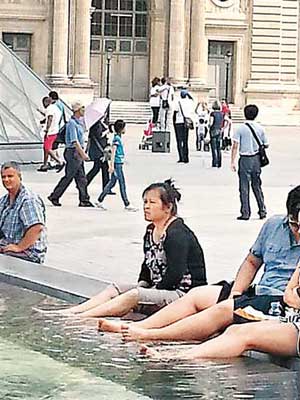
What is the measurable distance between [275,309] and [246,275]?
574 millimetres

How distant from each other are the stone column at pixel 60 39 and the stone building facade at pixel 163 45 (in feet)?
0.14

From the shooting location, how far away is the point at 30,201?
10.6 metres

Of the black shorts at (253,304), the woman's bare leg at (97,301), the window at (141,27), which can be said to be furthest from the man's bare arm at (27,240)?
the window at (141,27)

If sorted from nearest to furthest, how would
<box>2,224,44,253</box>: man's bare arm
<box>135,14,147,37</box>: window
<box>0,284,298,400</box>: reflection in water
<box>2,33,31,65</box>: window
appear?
<box>0,284,298,400</box>: reflection in water, <box>2,224,44,253</box>: man's bare arm, <box>2,33,31,65</box>: window, <box>135,14,147,37</box>: window

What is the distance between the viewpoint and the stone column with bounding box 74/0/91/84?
53406 mm

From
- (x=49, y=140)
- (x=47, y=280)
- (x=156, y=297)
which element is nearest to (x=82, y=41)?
(x=49, y=140)

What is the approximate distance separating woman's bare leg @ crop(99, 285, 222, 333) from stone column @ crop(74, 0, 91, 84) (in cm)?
4542

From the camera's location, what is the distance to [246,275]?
8289 mm

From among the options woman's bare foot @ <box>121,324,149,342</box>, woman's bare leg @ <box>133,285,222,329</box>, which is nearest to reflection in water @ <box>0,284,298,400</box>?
woman's bare foot @ <box>121,324,149,342</box>

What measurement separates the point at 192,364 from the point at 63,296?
250 cm

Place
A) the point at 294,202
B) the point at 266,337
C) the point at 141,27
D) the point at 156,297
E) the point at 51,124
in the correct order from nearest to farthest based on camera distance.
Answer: the point at 266,337, the point at 294,202, the point at 156,297, the point at 51,124, the point at 141,27

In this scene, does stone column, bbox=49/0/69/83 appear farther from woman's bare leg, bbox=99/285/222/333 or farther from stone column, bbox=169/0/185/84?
woman's bare leg, bbox=99/285/222/333

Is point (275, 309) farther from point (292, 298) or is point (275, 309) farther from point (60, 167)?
point (60, 167)

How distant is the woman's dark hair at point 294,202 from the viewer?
25.1 ft
